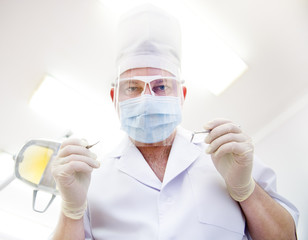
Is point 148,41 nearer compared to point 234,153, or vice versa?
point 234,153

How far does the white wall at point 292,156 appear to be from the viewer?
1.45m

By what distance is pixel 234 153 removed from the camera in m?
0.89

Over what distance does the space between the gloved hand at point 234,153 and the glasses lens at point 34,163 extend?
1.12 m

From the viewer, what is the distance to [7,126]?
215 cm

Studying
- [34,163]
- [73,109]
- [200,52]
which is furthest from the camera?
[73,109]

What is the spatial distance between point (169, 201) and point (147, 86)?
18.1 inches

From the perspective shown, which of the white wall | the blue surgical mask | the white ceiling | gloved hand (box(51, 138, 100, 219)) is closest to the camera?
gloved hand (box(51, 138, 100, 219))

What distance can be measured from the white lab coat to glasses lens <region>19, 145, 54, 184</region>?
0.62 metres

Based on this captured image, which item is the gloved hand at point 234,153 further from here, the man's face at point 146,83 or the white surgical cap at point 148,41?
the white surgical cap at point 148,41

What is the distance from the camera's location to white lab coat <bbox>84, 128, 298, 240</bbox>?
0.89m

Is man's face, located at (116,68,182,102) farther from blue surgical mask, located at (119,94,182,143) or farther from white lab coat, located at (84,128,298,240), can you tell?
white lab coat, located at (84,128,298,240)

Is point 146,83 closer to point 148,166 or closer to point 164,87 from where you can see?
point 164,87

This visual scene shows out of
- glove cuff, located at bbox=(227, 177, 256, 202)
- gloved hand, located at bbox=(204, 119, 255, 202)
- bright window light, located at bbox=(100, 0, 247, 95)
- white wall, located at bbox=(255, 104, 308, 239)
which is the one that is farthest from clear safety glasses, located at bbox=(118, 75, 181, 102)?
white wall, located at bbox=(255, 104, 308, 239)

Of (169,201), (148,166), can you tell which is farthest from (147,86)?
(169,201)
